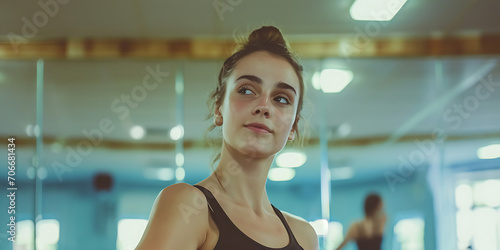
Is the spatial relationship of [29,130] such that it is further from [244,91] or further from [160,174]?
[244,91]

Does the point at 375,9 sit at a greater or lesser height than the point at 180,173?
greater

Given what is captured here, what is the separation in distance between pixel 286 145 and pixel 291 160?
244mm

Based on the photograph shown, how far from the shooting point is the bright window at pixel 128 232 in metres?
3.79

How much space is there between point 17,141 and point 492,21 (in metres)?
3.62

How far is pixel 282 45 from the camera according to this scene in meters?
0.94

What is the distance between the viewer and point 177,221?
2.27 ft

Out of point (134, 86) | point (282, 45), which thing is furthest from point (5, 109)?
point (282, 45)

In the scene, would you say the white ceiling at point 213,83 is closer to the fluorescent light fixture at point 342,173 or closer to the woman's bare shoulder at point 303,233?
the fluorescent light fixture at point 342,173

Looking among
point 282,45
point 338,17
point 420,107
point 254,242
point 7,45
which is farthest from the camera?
point 420,107

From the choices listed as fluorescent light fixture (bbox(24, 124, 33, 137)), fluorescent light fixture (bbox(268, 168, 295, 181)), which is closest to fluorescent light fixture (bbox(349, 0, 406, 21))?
fluorescent light fixture (bbox(268, 168, 295, 181))

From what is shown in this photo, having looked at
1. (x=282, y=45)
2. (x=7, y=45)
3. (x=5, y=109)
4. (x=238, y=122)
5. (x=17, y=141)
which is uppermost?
(x=7, y=45)

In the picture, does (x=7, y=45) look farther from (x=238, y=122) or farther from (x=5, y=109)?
(x=238, y=122)

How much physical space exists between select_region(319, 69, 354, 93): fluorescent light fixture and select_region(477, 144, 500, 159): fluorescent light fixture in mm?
1245

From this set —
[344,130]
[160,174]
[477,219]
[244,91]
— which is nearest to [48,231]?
[160,174]
